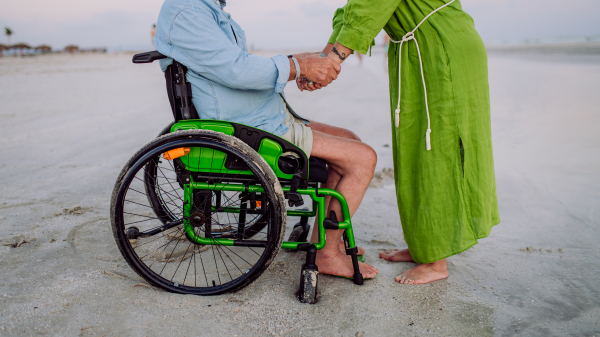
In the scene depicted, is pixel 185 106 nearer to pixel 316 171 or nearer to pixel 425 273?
pixel 316 171

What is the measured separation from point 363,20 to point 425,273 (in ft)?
4.16

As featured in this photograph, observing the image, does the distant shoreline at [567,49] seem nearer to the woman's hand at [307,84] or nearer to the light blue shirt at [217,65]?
the woman's hand at [307,84]

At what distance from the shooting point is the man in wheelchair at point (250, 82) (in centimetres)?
159

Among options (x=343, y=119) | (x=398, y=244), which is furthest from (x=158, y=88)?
(x=398, y=244)

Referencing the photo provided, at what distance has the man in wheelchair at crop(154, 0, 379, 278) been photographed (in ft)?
5.23

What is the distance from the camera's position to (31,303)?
5.39ft

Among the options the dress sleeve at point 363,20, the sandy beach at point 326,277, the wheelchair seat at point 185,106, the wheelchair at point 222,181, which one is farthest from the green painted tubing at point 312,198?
the dress sleeve at point 363,20

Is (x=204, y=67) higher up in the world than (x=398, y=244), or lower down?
higher up

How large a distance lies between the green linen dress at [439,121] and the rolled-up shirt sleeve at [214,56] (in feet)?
1.31

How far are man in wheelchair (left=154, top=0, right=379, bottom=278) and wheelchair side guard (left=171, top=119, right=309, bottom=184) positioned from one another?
0.06 meters

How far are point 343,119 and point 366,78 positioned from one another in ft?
17.4

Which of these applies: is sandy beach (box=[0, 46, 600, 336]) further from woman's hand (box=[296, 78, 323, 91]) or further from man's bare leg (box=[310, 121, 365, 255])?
woman's hand (box=[296, 78, 323, 91])

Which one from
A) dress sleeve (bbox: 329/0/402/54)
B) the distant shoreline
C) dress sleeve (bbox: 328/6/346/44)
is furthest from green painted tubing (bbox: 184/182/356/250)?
the distant shoreline

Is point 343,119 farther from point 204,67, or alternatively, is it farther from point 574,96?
point 204,67
